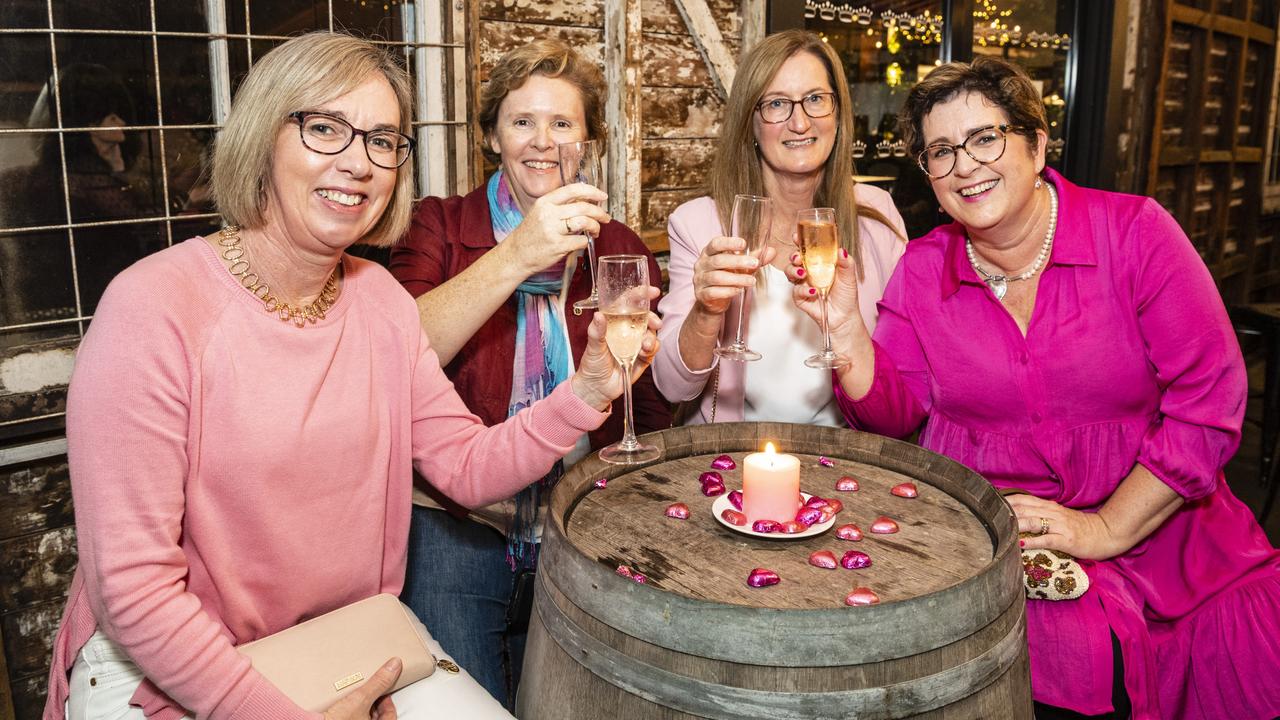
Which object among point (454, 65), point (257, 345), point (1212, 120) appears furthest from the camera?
point (1212, 120)

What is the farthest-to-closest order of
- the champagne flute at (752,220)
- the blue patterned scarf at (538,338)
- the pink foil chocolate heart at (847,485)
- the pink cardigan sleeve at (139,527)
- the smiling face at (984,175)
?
the blue patterned scarf at (538,338)
the smiling face at (984,175)
the champagne flute at (752,220)
the pink foil chocolate heart at (847,485)
the pink cardigan sleeve at (139,527)

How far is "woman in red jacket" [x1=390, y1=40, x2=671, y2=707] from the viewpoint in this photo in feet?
7.01

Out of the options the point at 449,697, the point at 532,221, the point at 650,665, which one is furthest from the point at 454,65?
the point at 650,665

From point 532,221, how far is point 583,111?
1.68ft

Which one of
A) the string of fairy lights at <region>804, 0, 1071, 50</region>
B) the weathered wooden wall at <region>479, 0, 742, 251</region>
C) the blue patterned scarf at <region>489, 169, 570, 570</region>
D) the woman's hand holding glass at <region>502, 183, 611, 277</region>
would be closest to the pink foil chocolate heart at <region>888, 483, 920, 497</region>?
the woman's hand holding glass at <region>502, 183, 611, 277</region>

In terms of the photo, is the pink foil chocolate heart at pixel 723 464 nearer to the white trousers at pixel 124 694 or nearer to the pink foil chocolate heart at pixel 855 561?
the pink foil chocolate heart at pixel 855 561

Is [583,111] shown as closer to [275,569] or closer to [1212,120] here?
[275,569]

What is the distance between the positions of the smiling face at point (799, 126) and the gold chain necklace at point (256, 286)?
1.27 metres

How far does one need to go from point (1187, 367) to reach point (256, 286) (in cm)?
182

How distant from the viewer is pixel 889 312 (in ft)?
7.39

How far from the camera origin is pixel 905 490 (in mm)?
1688

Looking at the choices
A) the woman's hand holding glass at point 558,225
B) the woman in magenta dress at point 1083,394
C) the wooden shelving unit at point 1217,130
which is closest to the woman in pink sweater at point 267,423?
the woman's hand holding glass at point 558,225

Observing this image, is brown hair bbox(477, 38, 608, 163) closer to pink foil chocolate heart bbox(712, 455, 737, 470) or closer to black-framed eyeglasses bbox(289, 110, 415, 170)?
black-framed eyeglasses bbox(289, 110, 415, 170)

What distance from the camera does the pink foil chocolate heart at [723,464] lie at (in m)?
1.84
